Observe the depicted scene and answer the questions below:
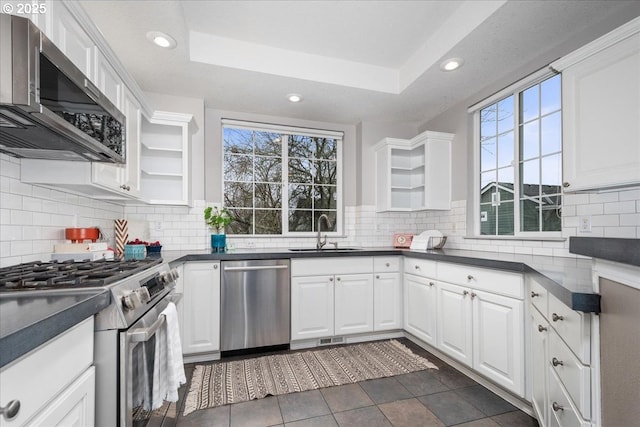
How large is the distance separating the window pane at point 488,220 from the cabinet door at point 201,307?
2.53m

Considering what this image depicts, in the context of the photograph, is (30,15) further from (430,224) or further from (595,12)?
(430,224)

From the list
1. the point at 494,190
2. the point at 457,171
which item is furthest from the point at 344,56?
the point at 494,190

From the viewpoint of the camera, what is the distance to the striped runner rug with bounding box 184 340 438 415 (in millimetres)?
2057

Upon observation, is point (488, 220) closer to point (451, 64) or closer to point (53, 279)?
point (451, 64)

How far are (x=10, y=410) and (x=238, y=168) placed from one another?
3.06 m

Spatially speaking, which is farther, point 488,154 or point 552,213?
point 488,154

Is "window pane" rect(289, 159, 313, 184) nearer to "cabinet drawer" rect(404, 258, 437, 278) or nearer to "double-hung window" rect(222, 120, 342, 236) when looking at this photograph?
"double-hung window" rect(222, 120, 342, 236)

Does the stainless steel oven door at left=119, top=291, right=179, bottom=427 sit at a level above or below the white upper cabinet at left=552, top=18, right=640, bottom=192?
below

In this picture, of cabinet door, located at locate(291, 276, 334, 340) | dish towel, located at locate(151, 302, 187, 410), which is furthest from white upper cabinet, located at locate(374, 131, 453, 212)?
dish towel, located at locate(151, 302, 187, 410)

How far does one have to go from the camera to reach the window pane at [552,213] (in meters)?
2.28

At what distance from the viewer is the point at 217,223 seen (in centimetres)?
302

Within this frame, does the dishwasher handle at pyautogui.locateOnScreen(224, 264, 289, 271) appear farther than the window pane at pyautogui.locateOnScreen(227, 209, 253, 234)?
No

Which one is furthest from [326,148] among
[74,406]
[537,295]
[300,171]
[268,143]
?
[74,406]

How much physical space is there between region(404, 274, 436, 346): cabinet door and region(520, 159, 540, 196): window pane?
43.8 inches
